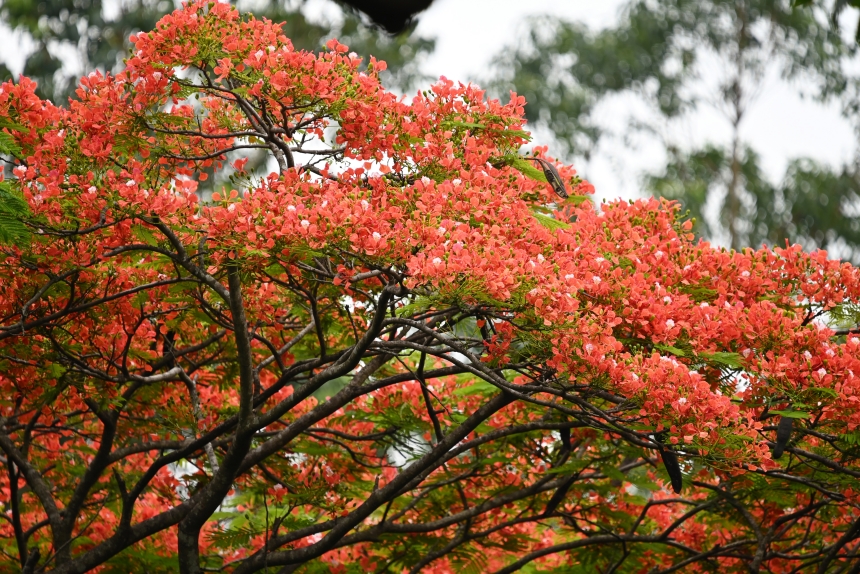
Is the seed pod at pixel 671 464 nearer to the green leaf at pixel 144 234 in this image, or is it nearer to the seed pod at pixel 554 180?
the seed pod at pixel 554 180

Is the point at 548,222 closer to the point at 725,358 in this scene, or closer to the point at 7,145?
the point at 725,358

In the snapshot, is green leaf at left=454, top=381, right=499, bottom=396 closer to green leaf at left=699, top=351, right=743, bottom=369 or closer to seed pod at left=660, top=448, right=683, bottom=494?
green leaf at left=699, top=351, right=743, bottom=369

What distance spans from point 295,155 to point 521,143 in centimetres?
148

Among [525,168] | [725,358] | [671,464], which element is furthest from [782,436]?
[525,168]

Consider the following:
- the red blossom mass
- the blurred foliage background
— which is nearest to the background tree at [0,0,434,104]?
the blurred foliage background

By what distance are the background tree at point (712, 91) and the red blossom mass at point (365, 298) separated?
1599cm

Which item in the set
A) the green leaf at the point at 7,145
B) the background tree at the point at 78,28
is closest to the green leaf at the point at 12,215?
the green leaf at the point at 7,145

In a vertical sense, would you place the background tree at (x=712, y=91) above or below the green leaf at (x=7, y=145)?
above

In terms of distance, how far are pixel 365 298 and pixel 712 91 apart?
64.5ft

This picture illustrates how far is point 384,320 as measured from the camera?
576 cm

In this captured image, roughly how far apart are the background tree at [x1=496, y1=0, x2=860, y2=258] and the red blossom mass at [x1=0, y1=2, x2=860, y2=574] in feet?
52.5

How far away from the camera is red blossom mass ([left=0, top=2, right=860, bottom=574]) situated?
5.44 meters

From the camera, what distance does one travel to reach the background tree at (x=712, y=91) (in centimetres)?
2347

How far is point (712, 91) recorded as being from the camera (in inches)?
966
